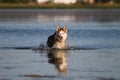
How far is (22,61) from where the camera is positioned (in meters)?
24.3

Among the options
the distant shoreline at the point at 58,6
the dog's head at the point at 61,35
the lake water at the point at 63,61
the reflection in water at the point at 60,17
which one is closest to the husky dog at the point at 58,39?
the dog's head at the point at 61,35

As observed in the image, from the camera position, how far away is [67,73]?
68.6 feet

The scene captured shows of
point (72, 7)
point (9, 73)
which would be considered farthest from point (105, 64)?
point (72, 7)

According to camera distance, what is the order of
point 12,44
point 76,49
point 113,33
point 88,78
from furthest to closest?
point 113,33 → point 12,44 → point 76,49 → point 88,78

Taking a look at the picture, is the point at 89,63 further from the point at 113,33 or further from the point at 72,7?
the point at 72,7

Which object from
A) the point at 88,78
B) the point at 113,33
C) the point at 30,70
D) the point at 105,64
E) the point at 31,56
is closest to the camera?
the point at 88,78

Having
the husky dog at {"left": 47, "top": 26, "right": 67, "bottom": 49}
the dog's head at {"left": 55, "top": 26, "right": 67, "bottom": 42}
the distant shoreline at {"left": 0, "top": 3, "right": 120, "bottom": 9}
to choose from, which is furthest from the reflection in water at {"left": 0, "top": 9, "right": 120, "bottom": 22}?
the dog's head at {"left": 55, "top": 26, "right": 67, "bottom": 42}

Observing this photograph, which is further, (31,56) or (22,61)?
(31,56)

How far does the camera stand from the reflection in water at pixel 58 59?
22.1 meters

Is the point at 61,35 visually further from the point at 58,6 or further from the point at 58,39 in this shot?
the point at 58,6

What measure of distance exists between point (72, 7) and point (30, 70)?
84.1 meters

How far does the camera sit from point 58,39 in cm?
2822

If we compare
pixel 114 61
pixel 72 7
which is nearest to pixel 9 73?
pixel 114 61

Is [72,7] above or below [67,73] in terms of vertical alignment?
below
